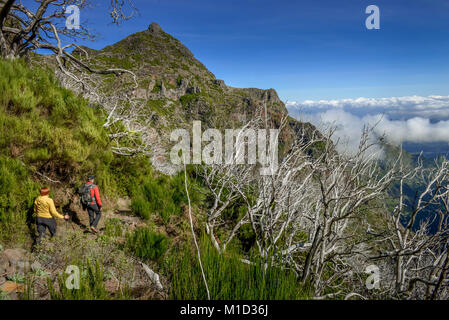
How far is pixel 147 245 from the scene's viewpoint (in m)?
3.39

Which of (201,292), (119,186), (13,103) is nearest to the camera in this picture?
(201,292)

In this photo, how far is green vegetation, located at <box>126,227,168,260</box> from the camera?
334 centimetres

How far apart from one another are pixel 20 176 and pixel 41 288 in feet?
7.63

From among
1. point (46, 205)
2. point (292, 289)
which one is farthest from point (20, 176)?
point (292, 289)

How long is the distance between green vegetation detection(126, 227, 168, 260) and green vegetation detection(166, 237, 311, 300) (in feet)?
3.97

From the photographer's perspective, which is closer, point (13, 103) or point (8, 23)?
point (13, 103)

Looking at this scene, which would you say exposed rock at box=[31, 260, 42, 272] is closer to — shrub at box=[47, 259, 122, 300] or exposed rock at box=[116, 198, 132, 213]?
shrub at box=[47, 259, 122, 300]

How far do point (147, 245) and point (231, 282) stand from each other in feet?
5.97

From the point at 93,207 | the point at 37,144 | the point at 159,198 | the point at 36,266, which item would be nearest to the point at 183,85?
the point at 159,198

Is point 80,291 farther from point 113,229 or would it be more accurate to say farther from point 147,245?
point 113,229

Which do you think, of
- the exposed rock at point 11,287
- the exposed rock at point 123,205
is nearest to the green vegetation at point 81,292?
the exposed rock at point 11,287

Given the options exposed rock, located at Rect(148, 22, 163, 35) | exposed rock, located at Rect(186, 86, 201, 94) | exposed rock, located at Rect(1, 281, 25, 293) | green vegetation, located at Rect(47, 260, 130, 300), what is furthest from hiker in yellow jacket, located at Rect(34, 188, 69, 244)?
exposed rock, located at Rect(148, 22, 163, 35)

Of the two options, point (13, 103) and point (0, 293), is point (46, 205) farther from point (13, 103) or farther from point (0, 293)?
point (13, 103)
